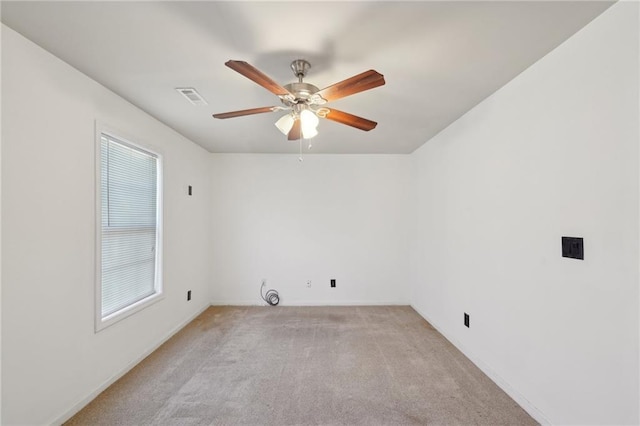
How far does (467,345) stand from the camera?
2.77m

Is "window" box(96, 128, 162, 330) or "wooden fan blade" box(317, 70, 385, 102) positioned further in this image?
"window" box(96, 128, 162, 330)

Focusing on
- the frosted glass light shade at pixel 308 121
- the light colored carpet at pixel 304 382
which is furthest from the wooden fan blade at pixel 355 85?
the light colored carpet at pixel 304 382

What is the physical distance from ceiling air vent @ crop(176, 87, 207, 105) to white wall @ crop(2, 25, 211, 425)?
1.88 feet

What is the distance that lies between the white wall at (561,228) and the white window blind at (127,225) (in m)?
3.12

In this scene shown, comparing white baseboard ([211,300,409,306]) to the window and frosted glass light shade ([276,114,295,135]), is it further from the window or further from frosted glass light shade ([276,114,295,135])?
frosted glass light shade ([276,114,295,135])

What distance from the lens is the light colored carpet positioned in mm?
1952

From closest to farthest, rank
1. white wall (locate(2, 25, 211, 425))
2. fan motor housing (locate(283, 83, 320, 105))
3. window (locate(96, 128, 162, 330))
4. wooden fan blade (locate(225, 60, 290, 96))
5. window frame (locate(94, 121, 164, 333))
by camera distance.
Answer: wooden fan blade (locate(225, 60, 290, 96)) < white wall (locate(2, 25, 211, 425)) < fan motor housing (locate(283, 83, 320, 105)) < window frame (locate(94, 121, 164, 333)) < window (locate(96, 128, 162, 330))

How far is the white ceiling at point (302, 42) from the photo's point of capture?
141 cm

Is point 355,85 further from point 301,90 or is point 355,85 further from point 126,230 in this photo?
point 126,230

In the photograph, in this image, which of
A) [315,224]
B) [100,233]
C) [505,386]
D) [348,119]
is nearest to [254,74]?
[348,119]

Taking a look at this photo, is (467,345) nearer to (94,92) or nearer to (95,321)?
(95,321)

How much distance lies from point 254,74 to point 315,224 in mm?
3163

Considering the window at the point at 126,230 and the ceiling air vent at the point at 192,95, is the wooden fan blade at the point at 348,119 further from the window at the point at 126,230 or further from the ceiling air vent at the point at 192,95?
the window at the point at 126,230

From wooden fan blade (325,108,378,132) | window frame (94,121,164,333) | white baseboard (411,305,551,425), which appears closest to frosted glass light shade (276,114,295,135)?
wooden fan blade (325,108,378,132)
